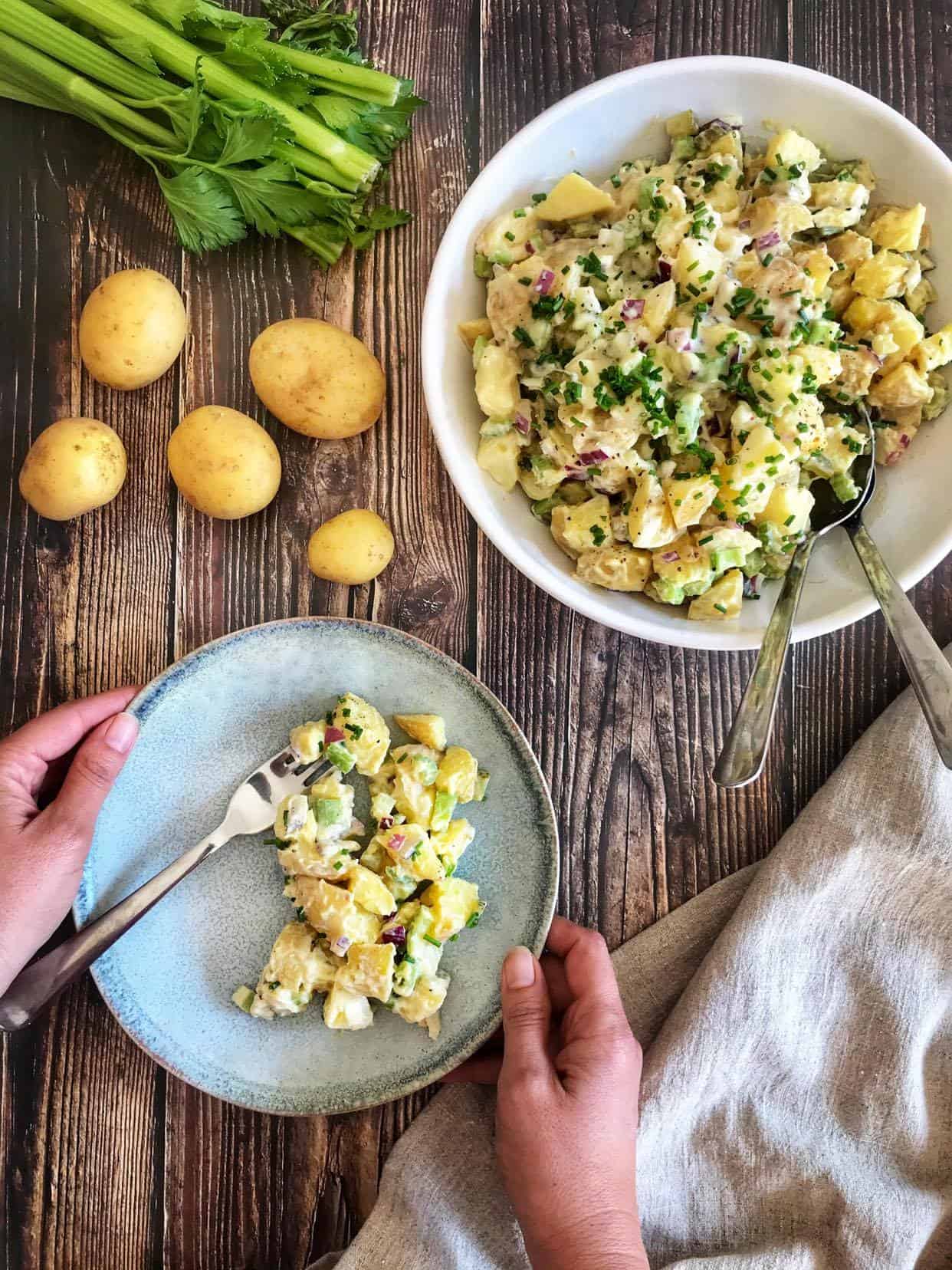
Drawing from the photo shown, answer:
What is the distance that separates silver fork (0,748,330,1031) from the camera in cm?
150

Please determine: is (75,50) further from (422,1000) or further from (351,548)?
(422,1000)

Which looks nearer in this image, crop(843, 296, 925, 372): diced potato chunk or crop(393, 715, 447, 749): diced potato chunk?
crop(843, 296, 925, 372): diced potato chunk

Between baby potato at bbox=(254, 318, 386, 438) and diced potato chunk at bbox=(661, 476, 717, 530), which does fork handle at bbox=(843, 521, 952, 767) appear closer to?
diced potato chunk at bbox=(661, 476, 717, 530)

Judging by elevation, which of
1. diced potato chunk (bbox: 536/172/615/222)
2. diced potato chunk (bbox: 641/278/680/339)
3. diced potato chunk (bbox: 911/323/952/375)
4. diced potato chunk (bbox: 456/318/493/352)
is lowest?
diced potato chunk (bbox: 456/318/493/352)

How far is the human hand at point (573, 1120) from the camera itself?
1445 mm

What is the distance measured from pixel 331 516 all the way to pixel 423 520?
15 centimetres

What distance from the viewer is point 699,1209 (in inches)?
65.3

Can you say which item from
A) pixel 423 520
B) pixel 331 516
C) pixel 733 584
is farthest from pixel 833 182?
pixel 331 516

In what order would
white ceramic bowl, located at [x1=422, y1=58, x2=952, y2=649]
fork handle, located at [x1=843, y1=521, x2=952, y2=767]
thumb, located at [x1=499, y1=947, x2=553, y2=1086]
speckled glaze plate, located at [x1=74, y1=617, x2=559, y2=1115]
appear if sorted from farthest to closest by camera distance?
speckled glaze plate, located at [x1=74, y1=617, x2=559, y2=1115]
thumb, located at [x1=499, y1=947, x2=553, y2=1086]
white ceramic bowl, located at [x1=422, y1=58, x2=952, y2=649]
fork handle, located at [x1=843, y1=521, x2=952, y2=767]

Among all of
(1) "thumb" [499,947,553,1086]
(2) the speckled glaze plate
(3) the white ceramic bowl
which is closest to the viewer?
(3) the white ceramic bowl

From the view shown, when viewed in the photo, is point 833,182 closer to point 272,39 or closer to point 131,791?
point 272,39

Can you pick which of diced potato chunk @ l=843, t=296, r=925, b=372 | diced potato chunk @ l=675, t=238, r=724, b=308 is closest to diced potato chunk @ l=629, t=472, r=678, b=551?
diced potato chunk @ l=675, t=238, r=724, b=308

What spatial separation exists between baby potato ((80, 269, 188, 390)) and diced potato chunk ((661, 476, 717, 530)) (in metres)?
0.81

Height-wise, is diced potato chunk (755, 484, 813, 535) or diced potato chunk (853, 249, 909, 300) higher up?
diced potato chunk (853, 249, 909, 300)
